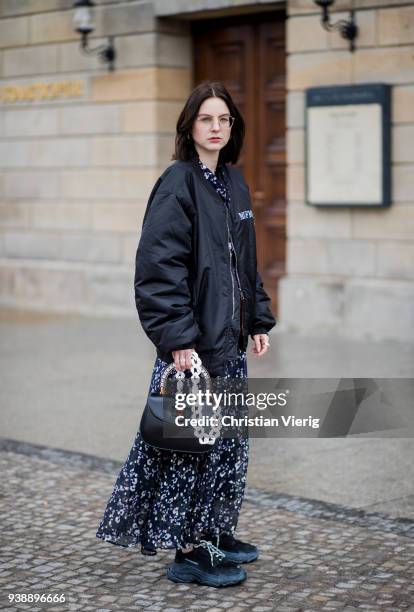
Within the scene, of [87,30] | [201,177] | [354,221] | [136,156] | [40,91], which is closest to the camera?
[201,177]

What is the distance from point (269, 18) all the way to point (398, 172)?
2.58 meters

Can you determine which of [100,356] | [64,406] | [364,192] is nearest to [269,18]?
[364,192]

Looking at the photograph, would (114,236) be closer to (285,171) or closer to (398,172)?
(285,171)

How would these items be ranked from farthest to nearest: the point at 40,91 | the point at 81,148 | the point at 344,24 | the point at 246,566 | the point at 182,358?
the point at 40,91
the point at 81,148
the point at 344,24
the point at 246,566
the point at 182,358

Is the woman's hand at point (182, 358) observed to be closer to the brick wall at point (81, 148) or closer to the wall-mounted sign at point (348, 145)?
the wall-mounted sign at point (348, 145)

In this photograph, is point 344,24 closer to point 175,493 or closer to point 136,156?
point 136,156

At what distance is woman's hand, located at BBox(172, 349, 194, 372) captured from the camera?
191 inches

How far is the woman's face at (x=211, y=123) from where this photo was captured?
5.00 meters

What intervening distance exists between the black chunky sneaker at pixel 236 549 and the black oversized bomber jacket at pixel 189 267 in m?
0.76

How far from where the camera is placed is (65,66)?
14.4m

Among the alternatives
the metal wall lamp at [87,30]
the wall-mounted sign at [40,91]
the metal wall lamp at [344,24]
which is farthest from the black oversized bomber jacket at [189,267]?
the wall-mounted sign at [40,91]

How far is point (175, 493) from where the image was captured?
501cm

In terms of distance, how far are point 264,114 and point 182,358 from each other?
28.5 feet

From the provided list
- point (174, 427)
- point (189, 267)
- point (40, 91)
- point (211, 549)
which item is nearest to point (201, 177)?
point (189, 267)
